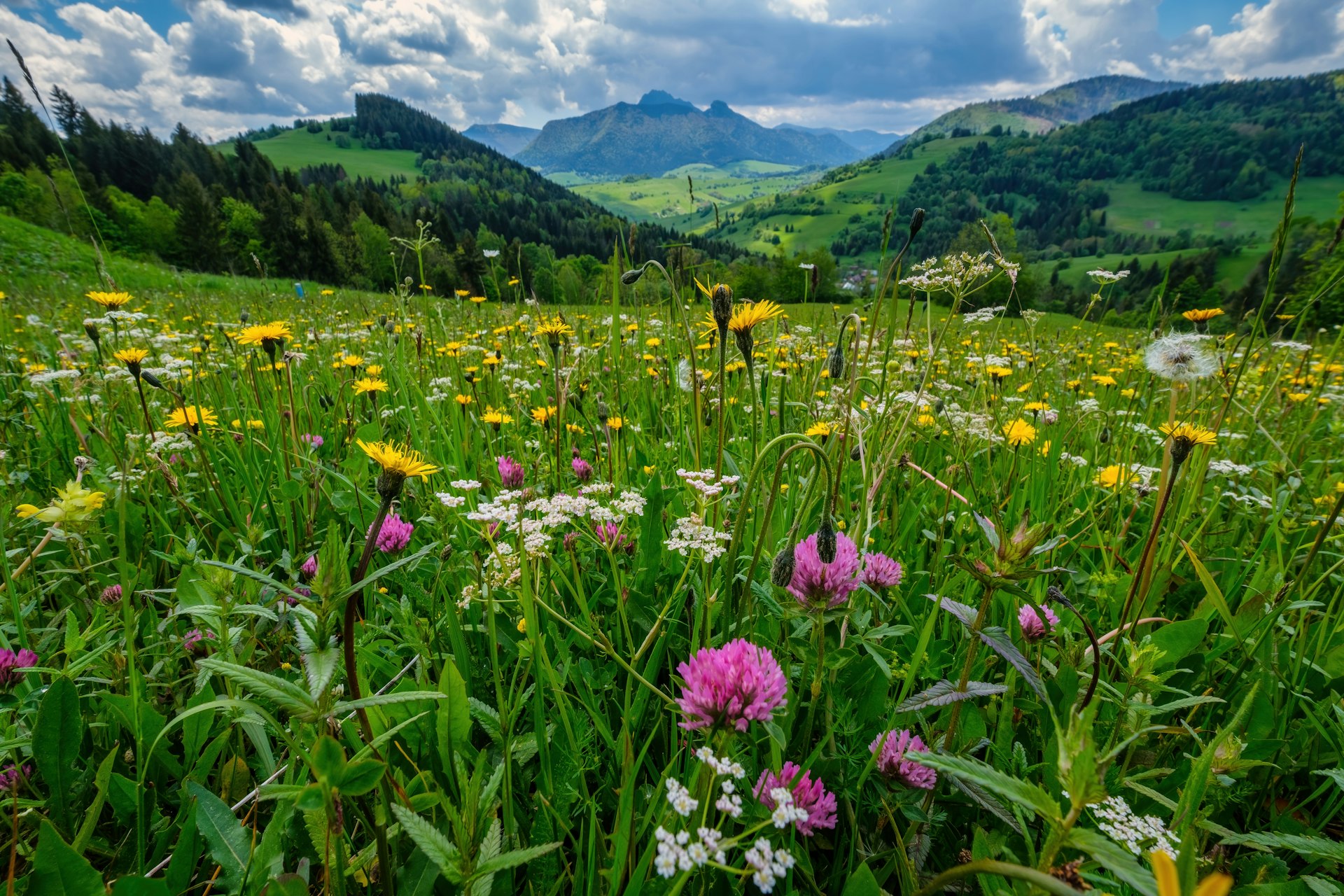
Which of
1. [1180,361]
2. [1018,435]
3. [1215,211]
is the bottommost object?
[1018,435]

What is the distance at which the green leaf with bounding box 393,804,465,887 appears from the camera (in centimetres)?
76

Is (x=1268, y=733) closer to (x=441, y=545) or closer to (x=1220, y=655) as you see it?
(x=1220, y=655)

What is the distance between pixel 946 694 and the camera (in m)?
1.00

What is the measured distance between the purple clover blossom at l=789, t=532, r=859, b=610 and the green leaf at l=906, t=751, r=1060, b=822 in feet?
1.04

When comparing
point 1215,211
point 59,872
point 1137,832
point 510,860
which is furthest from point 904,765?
point 1215,211

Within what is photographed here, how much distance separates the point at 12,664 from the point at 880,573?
6.25 feet

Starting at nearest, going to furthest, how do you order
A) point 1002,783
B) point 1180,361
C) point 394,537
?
1. point 1002,783
2. point 394,537
3. point 1180,361

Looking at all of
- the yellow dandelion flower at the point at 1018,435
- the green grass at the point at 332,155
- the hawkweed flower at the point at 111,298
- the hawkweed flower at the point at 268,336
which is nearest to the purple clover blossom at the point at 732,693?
the yellow dandelion flower at the point at 1018,435

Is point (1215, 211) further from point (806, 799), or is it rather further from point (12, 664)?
point (12, 664)

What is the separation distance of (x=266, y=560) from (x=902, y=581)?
79.3 inches

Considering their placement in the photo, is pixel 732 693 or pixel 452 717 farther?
pixel 452 717

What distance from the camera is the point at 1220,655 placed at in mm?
1496

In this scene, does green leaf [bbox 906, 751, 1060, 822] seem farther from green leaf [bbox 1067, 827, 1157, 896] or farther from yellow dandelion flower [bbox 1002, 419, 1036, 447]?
yellow dandelion flower [bbox 1002, 419, 1036, 447]

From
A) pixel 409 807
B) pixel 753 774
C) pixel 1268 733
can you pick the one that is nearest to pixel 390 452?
pixel 409 807
